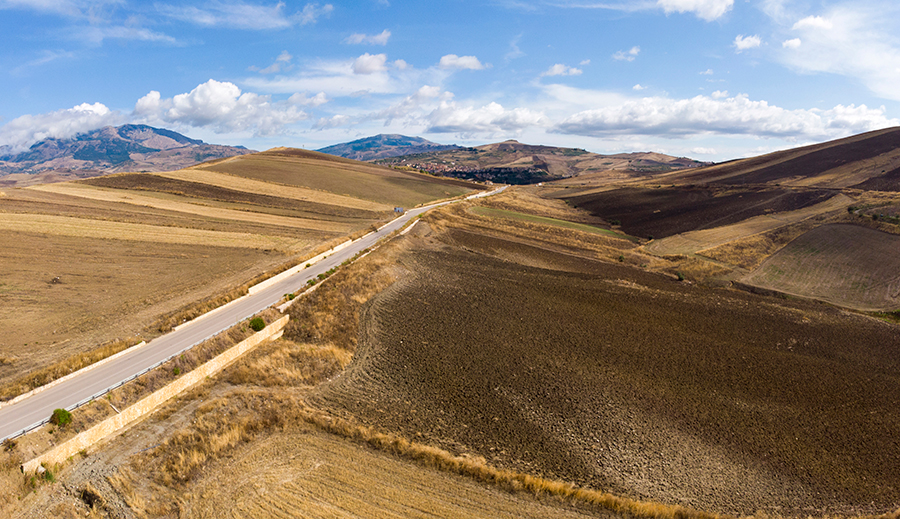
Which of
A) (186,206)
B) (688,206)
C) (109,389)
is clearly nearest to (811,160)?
(688,206)

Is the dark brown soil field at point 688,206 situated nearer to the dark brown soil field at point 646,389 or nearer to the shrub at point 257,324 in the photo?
the dark brown soil field at point 646,389

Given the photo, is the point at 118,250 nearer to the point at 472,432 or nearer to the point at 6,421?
the point at 6,421

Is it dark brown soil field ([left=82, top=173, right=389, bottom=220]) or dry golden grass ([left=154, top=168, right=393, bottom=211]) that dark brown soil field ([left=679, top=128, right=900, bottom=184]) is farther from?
dark brown soil field ([left=82, top=173, right=389, bottom=220])

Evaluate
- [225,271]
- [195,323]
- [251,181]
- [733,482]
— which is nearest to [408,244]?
[225,271]

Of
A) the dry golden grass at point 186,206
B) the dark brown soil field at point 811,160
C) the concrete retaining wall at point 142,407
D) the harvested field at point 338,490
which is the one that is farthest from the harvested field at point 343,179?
the harvested field at point 338,490

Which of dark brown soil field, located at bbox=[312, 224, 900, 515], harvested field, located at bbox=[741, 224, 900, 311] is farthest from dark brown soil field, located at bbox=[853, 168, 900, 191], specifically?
dark brown soil field, located at bbox=[312, 224, 900, 515]

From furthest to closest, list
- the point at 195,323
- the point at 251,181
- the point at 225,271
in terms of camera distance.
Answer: the point at 251,181 < the point at 225,271 < the point at 195,323
